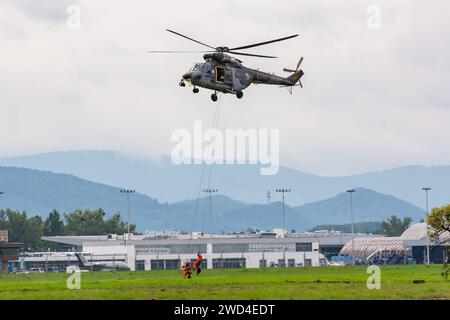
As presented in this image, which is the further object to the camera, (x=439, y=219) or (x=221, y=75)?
(x=221, y=75)

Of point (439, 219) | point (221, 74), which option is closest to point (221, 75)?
point (221, 74)

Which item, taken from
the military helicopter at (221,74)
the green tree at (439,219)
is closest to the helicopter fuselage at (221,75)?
the military helicopter at (221,74)

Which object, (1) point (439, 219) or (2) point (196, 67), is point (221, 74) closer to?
(2) point (196, 67)

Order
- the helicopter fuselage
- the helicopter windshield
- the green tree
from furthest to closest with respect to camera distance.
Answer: the helicopter windshield < the helicopter fuselage < the green tree

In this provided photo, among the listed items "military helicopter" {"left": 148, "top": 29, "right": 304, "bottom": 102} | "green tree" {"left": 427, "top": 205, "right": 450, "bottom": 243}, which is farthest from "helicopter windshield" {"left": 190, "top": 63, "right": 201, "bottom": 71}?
"green tree" {"left": 427, "top": 205, "right": 450, "bottom": 243}

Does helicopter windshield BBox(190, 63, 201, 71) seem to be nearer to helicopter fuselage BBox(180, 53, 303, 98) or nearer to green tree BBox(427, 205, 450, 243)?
helicopter fuselage BBox(180, 53, 303, 98)

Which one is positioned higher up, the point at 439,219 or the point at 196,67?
the point at 196,67

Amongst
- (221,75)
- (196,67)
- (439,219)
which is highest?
(196,67)

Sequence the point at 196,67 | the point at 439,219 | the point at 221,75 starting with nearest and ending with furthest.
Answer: the point at 439,219, the point at 196,67, the point at 221,75

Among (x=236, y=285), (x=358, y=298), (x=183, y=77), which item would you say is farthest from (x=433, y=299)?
(x=183, y=77)

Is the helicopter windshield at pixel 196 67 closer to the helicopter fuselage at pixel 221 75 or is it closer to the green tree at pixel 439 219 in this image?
the helicopter fuselage at pixel 221 75

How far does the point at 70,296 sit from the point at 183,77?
110 ft
